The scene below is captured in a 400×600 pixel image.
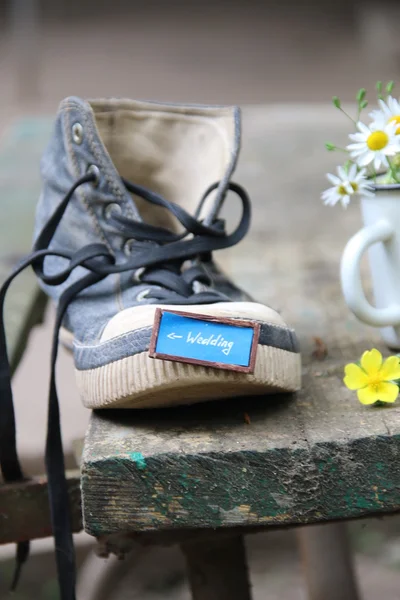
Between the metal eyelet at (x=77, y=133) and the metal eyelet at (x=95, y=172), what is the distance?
29mm

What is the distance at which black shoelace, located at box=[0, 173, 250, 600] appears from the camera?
2.42 feet

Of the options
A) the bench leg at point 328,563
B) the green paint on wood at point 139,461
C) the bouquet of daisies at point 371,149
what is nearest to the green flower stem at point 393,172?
the bouquet of daisies at point 371,149

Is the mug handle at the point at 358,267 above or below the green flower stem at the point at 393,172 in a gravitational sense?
below

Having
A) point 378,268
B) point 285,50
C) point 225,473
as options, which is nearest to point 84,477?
point 225,473

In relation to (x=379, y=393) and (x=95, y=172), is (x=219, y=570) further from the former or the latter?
(x=95, y=172)

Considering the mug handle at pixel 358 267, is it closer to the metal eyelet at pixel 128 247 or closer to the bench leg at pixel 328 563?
the metal eyelet at pixel 128 247

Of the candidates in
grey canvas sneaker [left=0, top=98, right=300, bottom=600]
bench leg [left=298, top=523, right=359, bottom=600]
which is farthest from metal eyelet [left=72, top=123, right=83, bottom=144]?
bench leg [left=298, top=523, right=359, bottom=600]

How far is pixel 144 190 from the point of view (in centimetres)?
84

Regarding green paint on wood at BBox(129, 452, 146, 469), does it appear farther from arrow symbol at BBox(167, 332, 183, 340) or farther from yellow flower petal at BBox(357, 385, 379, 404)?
yellow flower petal at BBox(357, 385, 379, 404)

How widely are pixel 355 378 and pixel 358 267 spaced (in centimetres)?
12

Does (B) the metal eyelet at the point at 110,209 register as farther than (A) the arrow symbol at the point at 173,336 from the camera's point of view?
Yes

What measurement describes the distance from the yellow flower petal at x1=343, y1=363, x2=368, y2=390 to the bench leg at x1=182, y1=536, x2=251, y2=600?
26cm

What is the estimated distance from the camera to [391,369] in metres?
0.68

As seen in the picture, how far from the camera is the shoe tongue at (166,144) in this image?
883 millimetres
